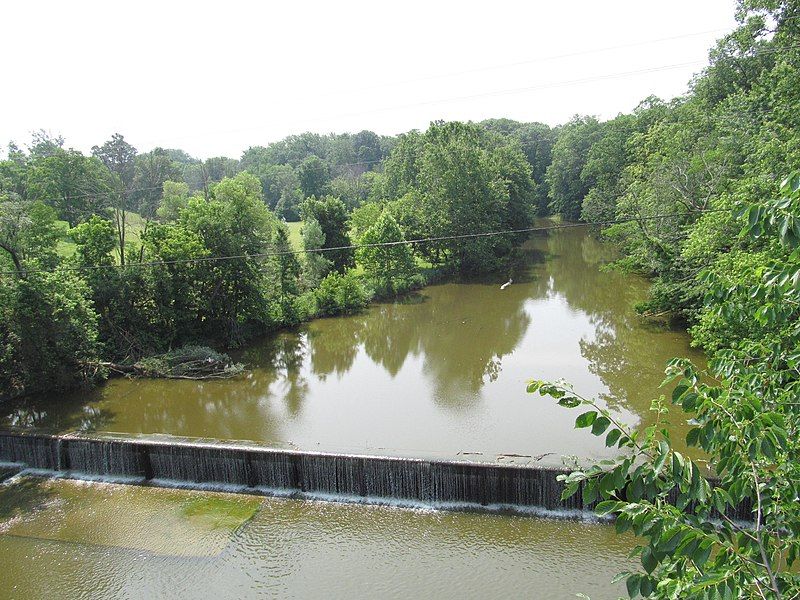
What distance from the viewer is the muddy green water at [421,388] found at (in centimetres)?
1270

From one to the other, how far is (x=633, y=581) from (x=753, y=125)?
1665 centimetres

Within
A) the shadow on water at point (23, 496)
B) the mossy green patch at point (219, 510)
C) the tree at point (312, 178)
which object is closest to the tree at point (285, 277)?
the shadow on water at point (23, 496)

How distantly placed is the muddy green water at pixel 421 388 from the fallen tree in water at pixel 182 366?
0.41m

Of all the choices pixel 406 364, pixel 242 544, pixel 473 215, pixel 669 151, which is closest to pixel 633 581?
pixel 242 544

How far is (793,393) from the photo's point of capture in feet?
9.71

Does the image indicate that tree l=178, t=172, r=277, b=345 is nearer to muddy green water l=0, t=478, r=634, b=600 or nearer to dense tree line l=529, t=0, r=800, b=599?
muddy green water l=0, t=478, r=634, b=600

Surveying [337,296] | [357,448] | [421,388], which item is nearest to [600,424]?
[357,448]

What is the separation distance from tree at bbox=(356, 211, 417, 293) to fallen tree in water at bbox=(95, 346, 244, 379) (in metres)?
10.7

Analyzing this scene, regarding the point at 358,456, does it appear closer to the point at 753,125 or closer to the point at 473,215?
the point at 753,125

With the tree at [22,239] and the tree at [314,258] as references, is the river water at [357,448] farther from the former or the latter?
the tree at [22,239]

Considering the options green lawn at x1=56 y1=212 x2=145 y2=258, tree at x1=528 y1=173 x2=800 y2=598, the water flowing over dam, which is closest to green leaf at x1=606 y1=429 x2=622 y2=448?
tree at x1=528 y1=173 x2=800 y2=598

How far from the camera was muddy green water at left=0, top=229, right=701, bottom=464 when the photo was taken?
12.7 metres

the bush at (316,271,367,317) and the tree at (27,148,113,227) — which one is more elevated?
the tree at (27,148,113,227)

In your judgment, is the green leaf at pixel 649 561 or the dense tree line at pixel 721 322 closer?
the green leaf at pixel 649 561
